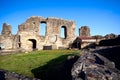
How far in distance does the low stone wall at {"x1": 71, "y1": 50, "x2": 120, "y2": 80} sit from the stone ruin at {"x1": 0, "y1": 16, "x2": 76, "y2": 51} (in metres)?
30.8

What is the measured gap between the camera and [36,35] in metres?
41.7

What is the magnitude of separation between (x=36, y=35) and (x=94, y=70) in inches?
1356

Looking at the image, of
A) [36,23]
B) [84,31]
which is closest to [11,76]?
[36,23]

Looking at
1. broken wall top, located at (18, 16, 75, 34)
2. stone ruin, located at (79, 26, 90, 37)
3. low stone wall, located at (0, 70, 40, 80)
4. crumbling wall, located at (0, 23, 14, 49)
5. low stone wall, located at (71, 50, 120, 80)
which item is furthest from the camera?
stone ruin, located at (79, 26, 90, 37)

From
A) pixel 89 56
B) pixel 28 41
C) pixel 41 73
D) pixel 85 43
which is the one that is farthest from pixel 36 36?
pixel 89 56

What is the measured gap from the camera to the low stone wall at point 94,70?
297 inches

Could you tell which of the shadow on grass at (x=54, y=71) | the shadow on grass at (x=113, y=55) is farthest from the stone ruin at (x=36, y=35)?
the shadow on grass at (x=113, y=55)

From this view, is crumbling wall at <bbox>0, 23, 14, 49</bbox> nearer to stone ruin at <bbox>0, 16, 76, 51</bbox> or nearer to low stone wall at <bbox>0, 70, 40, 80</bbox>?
stone ruin at <bbox>0, 16, 76, 51</bbox>

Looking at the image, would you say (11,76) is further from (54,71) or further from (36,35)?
(36,35)

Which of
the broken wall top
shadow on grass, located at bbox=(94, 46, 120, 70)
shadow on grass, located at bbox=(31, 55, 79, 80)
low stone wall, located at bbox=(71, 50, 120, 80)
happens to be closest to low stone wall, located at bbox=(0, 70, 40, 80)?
low stone wall, located at bbox=(71, 50, 120, 80)

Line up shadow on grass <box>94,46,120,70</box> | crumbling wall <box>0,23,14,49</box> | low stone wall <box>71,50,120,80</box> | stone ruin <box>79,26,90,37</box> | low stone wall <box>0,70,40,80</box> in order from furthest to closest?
stone ruin <box>79,26,90,37</box>
crumbling wall <box>0,23,14,49</box>
shadow on grass <box>94,46,120,70</box>
low stone wall <box>0,70,40,80</box>
low stone wall <box>71,50,120,80</box>

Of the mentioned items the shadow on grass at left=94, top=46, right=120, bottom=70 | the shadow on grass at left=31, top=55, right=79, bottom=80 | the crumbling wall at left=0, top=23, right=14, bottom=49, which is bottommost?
the shadow on grass at left=31, top=55, right=79, bottom=80

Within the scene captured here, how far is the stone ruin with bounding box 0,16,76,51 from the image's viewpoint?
4056 cm

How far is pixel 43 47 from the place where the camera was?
40.3 m
